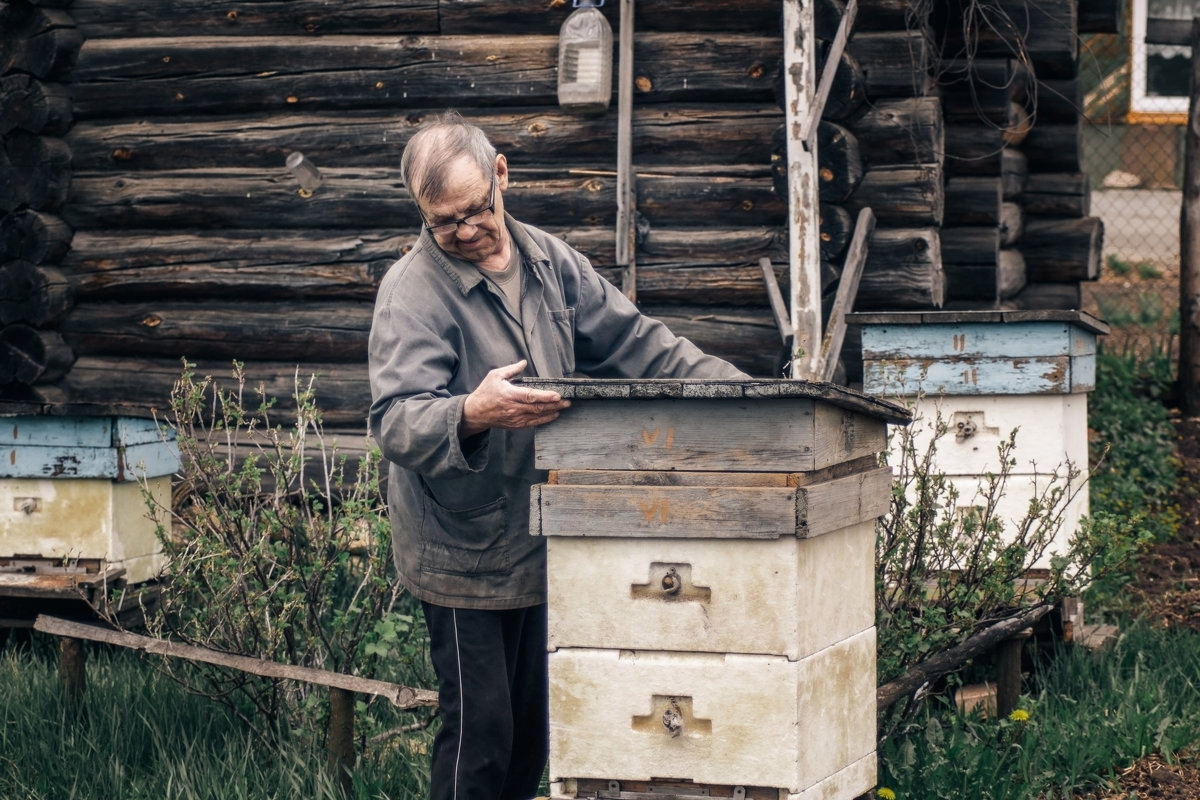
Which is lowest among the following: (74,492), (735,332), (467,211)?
(74,492)

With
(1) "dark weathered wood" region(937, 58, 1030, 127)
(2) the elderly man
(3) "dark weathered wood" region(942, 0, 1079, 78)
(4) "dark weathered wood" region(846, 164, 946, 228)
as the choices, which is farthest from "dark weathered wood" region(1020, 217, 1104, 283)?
(2) the elderly man

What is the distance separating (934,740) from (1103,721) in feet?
2.14

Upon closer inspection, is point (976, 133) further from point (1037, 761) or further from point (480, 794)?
point (480, 794)

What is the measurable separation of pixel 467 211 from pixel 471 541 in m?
0.80

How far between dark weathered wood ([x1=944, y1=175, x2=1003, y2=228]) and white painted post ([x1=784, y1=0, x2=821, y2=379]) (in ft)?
3.62

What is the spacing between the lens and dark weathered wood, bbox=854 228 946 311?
662cm

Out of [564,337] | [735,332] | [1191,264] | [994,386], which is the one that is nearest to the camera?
[564,337]

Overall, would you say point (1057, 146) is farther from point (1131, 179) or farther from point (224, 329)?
point (1131, 179)

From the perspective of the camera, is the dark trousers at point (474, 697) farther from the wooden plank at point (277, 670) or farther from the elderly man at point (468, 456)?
the wooden plank at point (277, 670)

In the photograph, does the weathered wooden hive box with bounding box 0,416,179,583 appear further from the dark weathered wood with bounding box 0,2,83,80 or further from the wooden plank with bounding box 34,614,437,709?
the dark weathered wood with bounding box 0,2,83,80

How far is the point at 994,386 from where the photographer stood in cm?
521

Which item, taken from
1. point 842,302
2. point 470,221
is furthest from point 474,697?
point 842,302

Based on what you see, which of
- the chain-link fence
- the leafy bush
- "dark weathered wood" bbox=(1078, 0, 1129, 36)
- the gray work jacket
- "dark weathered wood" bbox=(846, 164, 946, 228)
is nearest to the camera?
the gray work jacket

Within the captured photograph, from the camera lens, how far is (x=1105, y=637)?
574 centimetres
